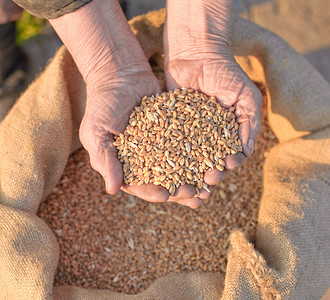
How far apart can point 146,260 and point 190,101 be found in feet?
2.98

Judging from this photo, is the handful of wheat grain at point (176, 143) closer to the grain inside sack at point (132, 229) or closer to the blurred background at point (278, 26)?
the grain inside sack at point (132, 229)

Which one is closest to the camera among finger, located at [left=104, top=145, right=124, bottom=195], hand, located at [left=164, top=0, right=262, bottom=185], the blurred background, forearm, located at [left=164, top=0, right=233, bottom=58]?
finger, located at [left=104, top=145, right=124, bottom=195]

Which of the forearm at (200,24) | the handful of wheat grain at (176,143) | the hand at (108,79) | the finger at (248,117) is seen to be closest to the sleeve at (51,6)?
the hand at (108,79)

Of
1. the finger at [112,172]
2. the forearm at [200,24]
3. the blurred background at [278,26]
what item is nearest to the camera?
the finger at [112,172]

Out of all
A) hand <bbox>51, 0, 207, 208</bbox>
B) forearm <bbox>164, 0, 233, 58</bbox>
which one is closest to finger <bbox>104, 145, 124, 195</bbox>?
hand <bbox>51, 0, 207, 208</bbox>

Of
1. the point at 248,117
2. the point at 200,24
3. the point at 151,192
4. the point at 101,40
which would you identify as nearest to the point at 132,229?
the point at 151,192

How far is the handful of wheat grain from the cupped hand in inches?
1.4

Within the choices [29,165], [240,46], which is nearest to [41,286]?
[29,165]

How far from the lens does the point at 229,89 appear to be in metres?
1.69

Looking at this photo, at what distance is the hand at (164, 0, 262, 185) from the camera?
1.68m

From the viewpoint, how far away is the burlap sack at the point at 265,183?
1.70 m

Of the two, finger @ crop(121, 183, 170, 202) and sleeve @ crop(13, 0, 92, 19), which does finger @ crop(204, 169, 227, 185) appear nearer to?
finger @ crop(121, 183, 170, 202)

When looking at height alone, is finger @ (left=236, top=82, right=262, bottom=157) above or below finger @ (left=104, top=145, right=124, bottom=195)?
above

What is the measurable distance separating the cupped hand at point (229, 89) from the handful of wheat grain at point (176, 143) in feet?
0.12
